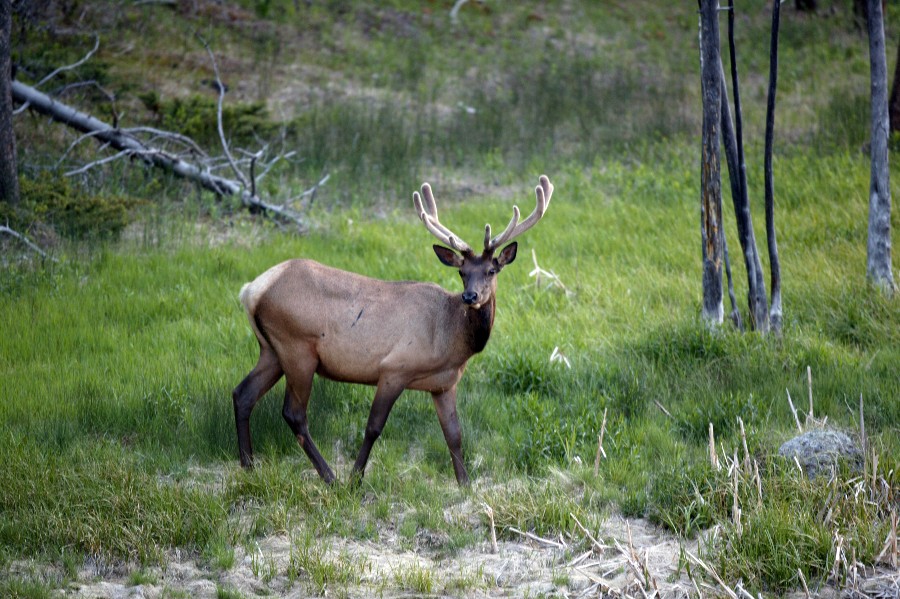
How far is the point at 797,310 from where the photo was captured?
8.98 meters

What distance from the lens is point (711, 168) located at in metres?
8.31

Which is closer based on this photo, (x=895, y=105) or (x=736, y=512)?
(x=736, y=512)

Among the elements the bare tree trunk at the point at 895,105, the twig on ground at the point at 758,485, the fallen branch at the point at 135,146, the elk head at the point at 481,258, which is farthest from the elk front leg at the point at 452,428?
the bare tree trunk at the point at 895,105

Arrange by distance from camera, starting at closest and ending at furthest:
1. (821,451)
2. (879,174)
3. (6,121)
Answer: (821,451)
(879,174)
(6,121)

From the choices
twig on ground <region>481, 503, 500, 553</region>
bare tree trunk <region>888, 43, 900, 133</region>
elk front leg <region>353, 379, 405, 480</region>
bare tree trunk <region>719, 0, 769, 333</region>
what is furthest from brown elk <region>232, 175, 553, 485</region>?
bare tree trunk <region>888, 43, 900, 133</region>

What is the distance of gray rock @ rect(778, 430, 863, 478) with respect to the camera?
19.5 ft

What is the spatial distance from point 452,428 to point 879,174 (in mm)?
5032

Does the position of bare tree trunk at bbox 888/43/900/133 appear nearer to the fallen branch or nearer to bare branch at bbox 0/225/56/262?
the fallen branch

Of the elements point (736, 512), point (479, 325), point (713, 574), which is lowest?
point (713, 574)

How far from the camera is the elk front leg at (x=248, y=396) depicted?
6.79 metres

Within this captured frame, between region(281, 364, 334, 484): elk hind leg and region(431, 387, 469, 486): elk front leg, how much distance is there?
83 cm

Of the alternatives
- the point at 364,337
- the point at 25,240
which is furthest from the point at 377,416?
the point at 25,240

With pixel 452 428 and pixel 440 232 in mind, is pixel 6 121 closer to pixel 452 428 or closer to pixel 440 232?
pixel 440 232

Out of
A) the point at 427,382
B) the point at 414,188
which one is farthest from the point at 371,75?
the point at 427,382
